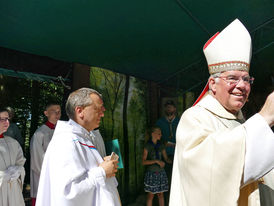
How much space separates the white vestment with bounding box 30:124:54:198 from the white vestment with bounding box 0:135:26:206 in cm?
37

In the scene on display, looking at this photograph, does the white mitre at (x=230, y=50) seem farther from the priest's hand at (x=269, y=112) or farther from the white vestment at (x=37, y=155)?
the white vestment at (x=37, y=155)

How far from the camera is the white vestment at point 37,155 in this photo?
4.16m

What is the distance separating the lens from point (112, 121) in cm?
597

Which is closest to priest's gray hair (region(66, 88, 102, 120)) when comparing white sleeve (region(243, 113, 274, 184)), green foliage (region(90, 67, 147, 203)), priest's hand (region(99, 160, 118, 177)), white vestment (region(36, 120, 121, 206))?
white vestment (region(36, 120, 121, 206))

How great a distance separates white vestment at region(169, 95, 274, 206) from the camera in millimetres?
1145

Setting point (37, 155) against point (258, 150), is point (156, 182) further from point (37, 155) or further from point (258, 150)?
point (258, 150)

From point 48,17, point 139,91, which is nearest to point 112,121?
point 139,91

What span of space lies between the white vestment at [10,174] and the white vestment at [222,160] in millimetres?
2830

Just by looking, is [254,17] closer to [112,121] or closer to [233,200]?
[112,121]

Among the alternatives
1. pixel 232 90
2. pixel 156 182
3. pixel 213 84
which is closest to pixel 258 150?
pixel 232 90

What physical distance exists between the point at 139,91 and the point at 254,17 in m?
3.01

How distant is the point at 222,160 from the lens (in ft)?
3.95

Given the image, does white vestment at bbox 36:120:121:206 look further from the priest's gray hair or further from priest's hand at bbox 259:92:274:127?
priest's hand at bbox 259:92:274:127

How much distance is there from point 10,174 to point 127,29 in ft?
8.90
